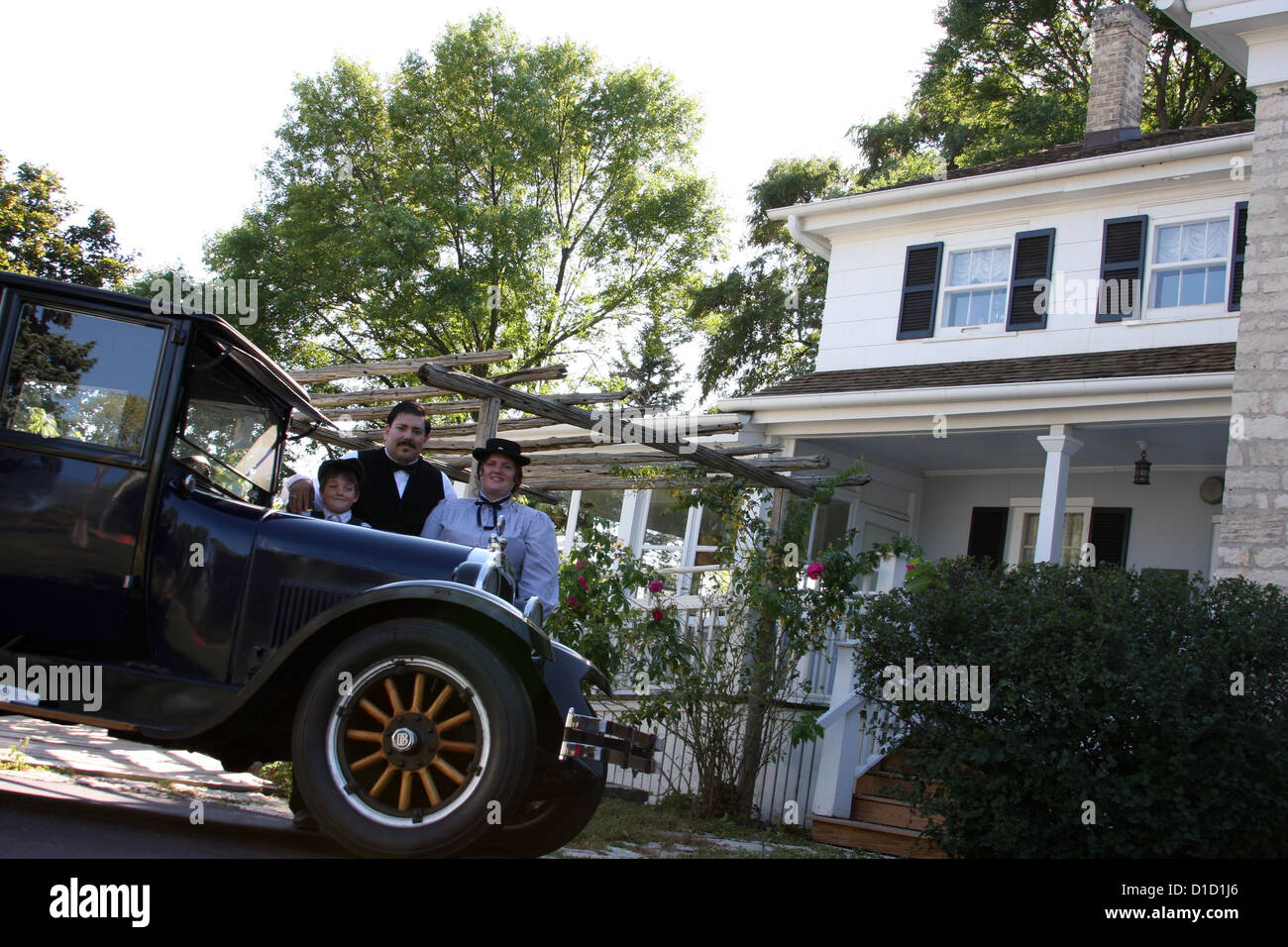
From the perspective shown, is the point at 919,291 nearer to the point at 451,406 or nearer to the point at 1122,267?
the point at 1122,267

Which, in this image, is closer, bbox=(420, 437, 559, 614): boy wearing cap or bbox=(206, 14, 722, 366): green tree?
bbox=(420, 437, 559, 614): boy wearing cap

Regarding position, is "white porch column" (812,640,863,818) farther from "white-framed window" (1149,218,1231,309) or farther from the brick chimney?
the brick chimney

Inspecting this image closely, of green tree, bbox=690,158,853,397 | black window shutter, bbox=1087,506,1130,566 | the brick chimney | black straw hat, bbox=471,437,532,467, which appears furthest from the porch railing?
green tree, bbox=690,158,853,397

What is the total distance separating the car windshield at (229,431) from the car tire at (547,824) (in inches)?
76.5

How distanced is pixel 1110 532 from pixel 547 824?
10280mm

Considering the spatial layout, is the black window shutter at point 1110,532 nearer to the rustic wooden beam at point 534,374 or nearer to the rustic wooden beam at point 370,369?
the rustic wooden beam at point 370,369

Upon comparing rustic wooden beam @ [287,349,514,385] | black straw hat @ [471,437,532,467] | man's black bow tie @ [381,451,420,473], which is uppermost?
rustic wooden beam @ [287,349,514,385]

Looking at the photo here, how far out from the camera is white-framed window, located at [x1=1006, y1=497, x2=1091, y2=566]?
529 inches

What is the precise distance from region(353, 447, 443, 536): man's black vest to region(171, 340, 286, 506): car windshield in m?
0.51

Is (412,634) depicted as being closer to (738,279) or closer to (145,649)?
(145,649)

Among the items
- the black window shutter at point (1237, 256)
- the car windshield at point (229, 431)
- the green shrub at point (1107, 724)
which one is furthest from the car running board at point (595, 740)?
the black window shutter at point (1237, 256)

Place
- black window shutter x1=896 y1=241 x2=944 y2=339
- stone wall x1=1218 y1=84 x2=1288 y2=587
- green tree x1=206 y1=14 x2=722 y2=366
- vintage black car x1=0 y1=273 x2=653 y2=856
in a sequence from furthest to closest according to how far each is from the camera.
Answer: green tree x1=206 y1=14 x2=722 y2=366 < black window shutter x1=896 y1=241 x2=944 y2=339 < stone wall x1=1218 y1=84 x2=1288 y2=587 < vintage black car x1=0 y1=273 x2=653 y2=856
